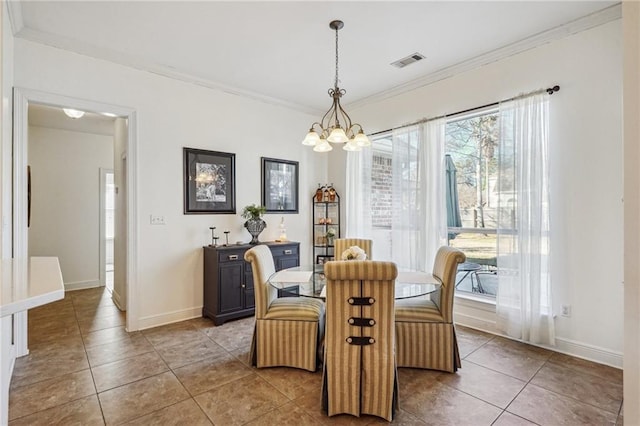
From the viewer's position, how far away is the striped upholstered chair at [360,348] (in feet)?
6.19

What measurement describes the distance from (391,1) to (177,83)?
2544mm

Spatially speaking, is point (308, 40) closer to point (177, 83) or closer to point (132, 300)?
point (177, 83)

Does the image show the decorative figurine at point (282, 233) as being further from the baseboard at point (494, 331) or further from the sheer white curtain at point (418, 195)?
the baseboard at point (494, 331)

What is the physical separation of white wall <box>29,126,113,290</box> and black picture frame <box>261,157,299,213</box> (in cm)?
328


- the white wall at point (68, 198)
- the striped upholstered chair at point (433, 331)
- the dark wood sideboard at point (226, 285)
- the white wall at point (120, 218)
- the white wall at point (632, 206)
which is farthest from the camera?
the white wall at point (68, 198)

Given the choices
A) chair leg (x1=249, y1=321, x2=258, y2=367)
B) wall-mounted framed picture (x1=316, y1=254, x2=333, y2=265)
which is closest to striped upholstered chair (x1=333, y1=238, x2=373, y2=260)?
chair leg (x1=249, y1=321, x2=258, y2=367)

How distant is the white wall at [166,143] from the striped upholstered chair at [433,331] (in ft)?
8.15

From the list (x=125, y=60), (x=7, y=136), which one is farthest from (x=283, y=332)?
(x=125, y=60)

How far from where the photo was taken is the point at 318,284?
100 inches

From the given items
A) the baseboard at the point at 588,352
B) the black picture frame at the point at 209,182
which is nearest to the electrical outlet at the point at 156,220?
the black picture frame at the point at 209,182

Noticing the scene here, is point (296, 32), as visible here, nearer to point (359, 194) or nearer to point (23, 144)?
point (359, 194)

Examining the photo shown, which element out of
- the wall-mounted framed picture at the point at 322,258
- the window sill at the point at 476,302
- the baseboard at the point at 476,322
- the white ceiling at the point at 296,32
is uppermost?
the white ceiling at the point at 296,32

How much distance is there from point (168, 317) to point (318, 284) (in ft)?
7.00

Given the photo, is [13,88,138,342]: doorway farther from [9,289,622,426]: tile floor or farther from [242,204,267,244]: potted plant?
[242,204,267,244]: potted plant
